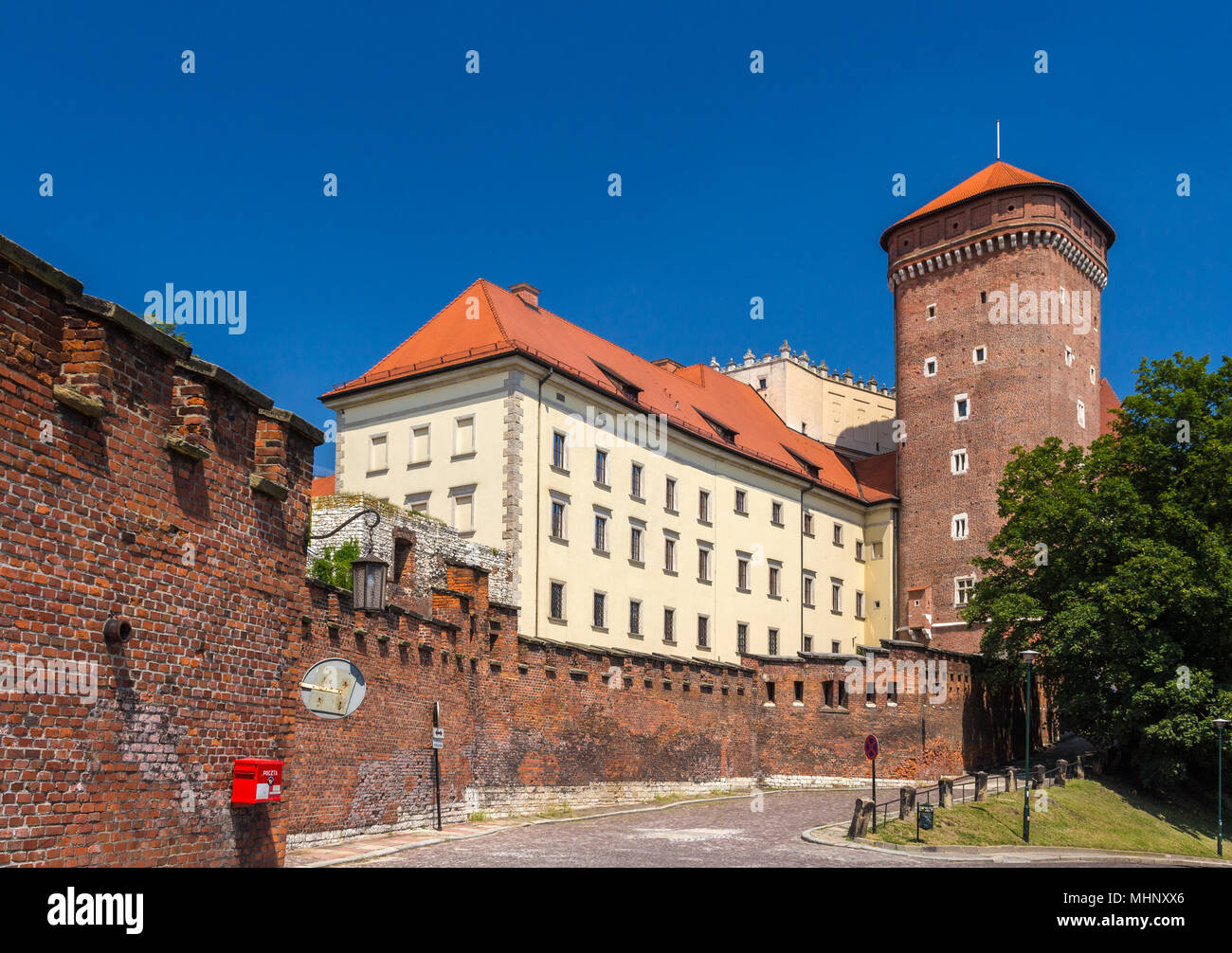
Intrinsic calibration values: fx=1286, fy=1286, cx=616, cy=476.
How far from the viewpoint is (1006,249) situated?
182 ft

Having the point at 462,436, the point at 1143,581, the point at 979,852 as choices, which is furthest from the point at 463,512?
the point at 1143,581

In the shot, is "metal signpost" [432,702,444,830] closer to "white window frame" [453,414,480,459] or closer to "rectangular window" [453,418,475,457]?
"white window frame" [453,414,480,459]

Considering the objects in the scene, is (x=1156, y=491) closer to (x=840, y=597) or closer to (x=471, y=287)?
(x=840, y=597)

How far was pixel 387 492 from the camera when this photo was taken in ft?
145

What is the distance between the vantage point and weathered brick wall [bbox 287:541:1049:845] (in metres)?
23.4

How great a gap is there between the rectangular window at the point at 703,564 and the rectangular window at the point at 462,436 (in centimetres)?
1142

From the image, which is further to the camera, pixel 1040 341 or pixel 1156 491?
pixel 1040 341

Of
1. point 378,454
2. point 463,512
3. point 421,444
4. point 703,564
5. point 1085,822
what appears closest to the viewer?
point 1085,822

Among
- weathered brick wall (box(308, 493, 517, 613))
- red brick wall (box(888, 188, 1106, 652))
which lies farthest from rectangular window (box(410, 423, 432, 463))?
red brick wall (box(888, 188, 1106, 652))

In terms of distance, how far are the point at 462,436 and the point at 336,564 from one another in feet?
34.1

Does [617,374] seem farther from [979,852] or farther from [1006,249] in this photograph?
[979,852]
